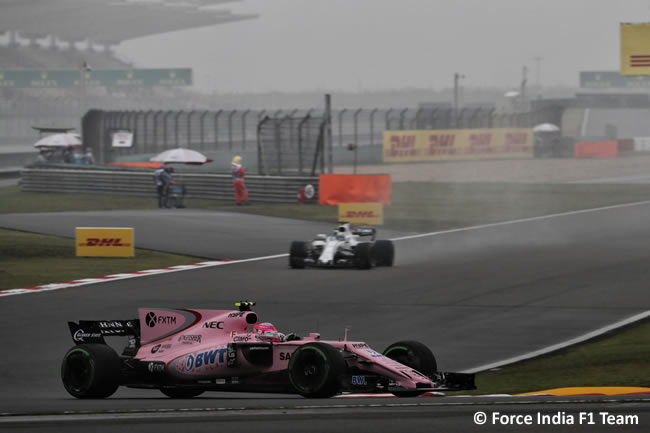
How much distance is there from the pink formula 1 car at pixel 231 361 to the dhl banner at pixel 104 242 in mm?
12584

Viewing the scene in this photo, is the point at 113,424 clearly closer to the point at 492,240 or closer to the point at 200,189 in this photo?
the point at 492,240

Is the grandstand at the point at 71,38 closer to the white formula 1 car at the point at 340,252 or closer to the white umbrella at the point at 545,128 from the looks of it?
the white umbrella at the point at 545,128

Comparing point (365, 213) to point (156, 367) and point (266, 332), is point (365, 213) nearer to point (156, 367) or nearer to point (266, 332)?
point (156, 367)

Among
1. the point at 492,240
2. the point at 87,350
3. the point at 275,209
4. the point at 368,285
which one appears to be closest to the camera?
the point at 87,350

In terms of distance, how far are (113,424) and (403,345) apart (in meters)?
2.93

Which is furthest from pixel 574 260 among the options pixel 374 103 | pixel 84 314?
pixel 374 103

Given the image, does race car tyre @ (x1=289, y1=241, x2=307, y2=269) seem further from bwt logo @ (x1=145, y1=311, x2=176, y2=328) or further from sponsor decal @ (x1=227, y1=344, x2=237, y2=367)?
sponsor decal @ (x1=227, y1=344, x2=237, y2=367)

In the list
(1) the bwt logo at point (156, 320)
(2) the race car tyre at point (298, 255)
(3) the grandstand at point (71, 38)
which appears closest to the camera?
(1) the bwt logo at point (156, 320)

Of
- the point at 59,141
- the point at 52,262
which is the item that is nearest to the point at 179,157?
the point at 59,141

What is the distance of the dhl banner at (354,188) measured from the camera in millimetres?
33875

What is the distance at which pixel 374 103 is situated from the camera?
454ft

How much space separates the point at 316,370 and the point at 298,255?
37.0 ft

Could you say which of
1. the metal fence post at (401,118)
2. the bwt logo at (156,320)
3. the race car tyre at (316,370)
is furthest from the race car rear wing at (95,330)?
the metal fence post at (401,118)

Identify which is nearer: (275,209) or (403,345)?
(403,345)
